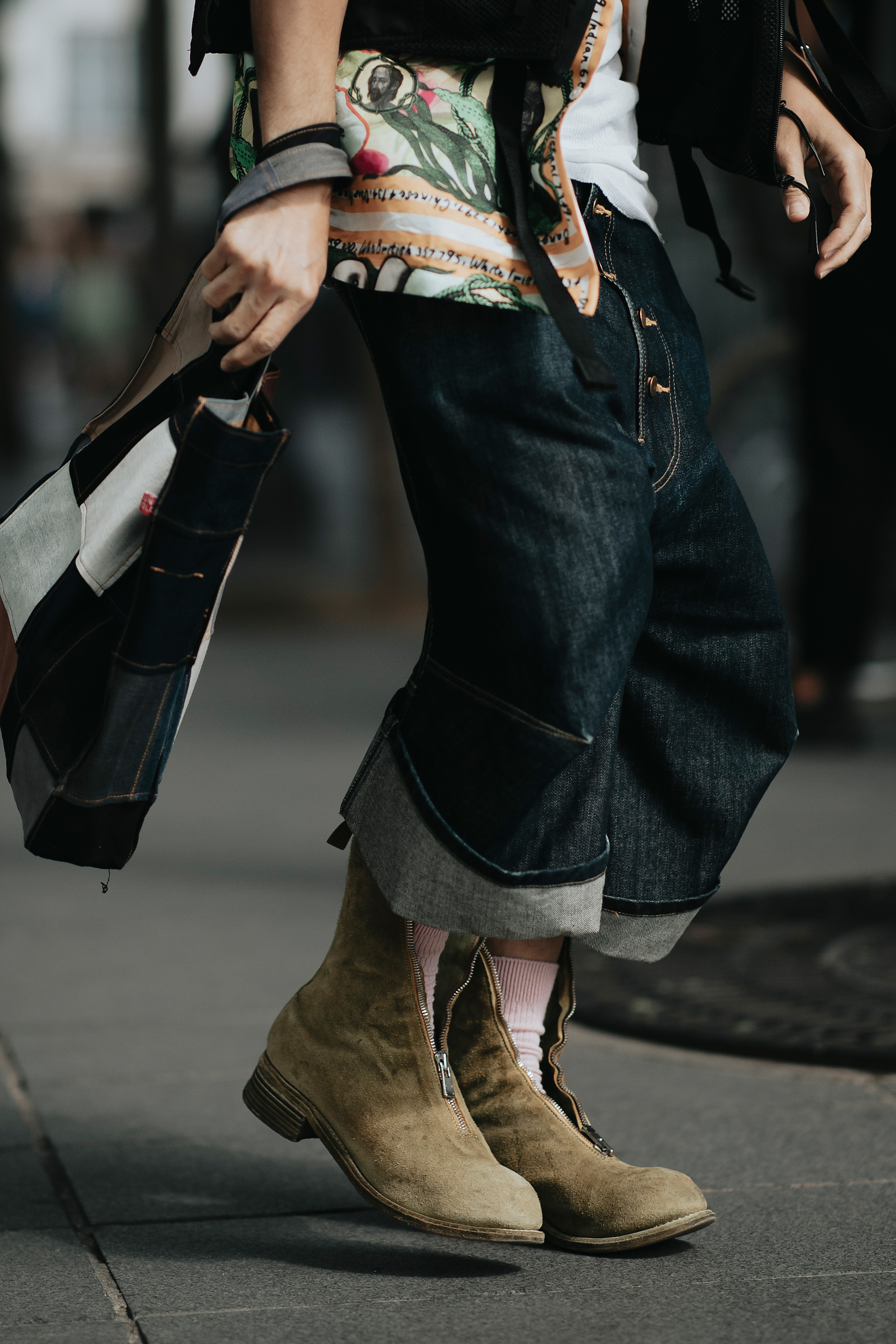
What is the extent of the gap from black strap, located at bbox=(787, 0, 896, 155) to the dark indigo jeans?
284 millimetres

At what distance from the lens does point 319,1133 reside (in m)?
1.87

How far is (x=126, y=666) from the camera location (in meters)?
1.62

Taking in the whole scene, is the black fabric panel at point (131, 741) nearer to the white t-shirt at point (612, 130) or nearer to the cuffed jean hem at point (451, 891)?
the cuffed jean hem at point (451, 891)

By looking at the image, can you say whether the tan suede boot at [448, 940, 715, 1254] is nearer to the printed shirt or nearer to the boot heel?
the boot heel

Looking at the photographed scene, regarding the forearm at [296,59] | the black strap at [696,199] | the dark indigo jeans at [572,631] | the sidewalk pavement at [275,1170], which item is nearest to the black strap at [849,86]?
the black strap at [696,199]

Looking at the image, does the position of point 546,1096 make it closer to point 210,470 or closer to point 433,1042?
point 433,1042

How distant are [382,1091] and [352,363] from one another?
727 cm

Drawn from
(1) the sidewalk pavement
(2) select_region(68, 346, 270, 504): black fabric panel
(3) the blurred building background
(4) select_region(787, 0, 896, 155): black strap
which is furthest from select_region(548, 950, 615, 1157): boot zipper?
(3) the blurred building background

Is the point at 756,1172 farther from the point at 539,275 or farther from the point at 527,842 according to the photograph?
the point at 539,275

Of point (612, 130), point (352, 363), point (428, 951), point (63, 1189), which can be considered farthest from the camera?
point (352, 363)

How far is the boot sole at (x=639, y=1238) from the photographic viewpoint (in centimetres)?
177

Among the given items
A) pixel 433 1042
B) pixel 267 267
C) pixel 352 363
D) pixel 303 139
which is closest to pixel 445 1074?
pixel 433 1042

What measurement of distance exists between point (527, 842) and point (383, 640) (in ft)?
19.6

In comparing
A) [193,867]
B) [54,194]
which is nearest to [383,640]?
[193,867]
